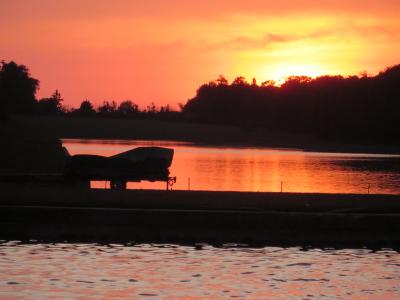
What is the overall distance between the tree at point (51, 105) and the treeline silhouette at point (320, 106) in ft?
77.8

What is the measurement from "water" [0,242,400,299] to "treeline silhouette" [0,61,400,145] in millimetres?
84354

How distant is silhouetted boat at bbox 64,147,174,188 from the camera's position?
3375cm

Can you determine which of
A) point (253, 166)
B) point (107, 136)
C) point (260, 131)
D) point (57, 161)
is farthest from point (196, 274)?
point (260, 131)

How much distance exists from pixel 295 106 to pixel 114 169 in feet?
366

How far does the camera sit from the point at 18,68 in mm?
141625

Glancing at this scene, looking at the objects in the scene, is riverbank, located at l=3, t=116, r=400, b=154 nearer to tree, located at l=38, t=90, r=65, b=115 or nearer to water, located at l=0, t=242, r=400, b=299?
tree, located at l=38, t=90, r=65, b=115

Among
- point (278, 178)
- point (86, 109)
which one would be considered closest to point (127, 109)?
point (86, 109)

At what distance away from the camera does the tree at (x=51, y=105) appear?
465 ft

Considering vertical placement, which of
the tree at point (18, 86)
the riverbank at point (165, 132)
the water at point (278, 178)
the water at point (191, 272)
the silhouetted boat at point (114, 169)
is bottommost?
the water at point (191, 272)

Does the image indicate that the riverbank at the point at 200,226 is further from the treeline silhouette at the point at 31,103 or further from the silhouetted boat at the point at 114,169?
the treeline silhouette at the point at 31,103

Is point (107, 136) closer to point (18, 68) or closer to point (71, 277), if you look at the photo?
point (18, 68)

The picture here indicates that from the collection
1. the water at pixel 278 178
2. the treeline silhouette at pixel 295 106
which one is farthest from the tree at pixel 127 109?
the water at pixel 278 178

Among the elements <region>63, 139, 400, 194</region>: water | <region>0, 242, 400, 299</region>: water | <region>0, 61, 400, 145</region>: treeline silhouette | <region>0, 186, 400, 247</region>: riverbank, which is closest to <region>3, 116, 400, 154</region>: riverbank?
<region>0, 61, 400, 145</region>: treeline silhouette

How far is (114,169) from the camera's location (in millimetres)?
34531
